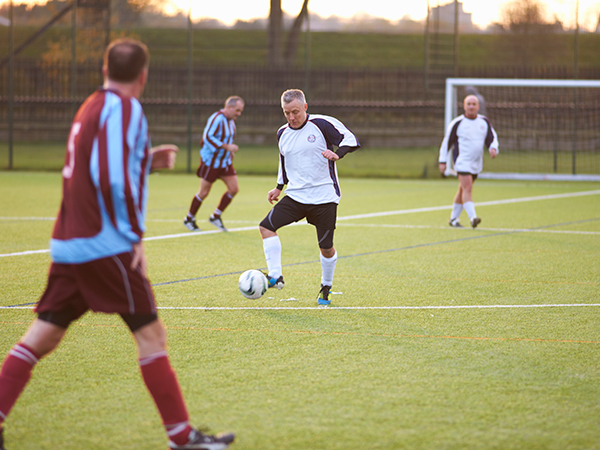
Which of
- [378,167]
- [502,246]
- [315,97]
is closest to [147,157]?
[502,246]

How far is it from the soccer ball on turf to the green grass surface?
0.13 metres

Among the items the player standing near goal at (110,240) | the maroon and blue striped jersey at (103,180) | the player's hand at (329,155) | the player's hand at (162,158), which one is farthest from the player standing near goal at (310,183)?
the maroon and blue striped jersey at (103,180)

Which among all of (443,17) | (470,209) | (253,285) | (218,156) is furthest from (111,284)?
(443,17)

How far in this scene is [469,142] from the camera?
1086 centimetres

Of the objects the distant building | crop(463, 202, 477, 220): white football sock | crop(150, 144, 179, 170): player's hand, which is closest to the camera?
crop(150, 144, 179, 170): player's hand

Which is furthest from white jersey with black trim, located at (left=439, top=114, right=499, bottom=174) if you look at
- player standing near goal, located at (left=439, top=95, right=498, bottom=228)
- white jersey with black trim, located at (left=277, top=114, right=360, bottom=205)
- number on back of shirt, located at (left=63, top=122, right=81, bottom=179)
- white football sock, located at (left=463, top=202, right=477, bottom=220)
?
number on back of shirt, located at (left=63, top=122, right=81, bottom=179)

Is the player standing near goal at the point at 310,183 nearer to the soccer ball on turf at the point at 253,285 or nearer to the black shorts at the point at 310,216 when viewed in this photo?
the black shorts at the point at 310,216

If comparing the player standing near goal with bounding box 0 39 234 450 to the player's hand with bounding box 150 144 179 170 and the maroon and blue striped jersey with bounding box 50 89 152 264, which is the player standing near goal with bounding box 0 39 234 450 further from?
the player's hand with bounding box 150 144 179 170

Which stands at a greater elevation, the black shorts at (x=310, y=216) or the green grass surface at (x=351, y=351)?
the black shorts at (x=310, y=216)

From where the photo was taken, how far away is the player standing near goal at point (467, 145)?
35.2 ft

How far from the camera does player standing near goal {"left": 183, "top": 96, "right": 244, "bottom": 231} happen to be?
10.1m

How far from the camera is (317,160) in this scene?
Result: 5.93 meters

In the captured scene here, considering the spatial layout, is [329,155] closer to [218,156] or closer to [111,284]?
[111,284]

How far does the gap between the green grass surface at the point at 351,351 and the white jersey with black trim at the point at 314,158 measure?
3.04 ft
